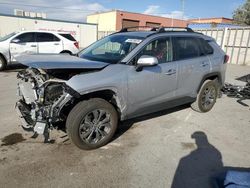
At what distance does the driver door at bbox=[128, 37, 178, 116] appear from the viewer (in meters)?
4.29

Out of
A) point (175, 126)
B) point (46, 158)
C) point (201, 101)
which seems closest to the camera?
point (46, 158)

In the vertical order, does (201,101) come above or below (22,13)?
below

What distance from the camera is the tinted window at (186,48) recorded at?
503cm

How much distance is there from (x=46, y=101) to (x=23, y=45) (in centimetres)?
889

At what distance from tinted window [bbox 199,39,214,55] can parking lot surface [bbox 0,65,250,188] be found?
1.56m

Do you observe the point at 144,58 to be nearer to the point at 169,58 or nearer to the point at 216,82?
the point at 169,58

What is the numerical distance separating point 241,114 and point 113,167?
12.7 ft

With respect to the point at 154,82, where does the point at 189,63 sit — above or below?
above

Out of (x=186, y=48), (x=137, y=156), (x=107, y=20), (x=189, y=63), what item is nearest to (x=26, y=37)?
(x=186, y=48)

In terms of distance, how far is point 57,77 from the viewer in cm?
398

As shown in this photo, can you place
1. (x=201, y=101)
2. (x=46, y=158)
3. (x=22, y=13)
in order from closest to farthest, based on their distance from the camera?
(x=46, y=158)
(x=201, y=101)
(x=22, y=13)

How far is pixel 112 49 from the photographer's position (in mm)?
4797

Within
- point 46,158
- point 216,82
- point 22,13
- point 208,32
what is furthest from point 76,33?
point 46,158

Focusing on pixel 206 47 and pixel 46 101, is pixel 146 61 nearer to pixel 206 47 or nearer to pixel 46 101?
pixel 46 101
